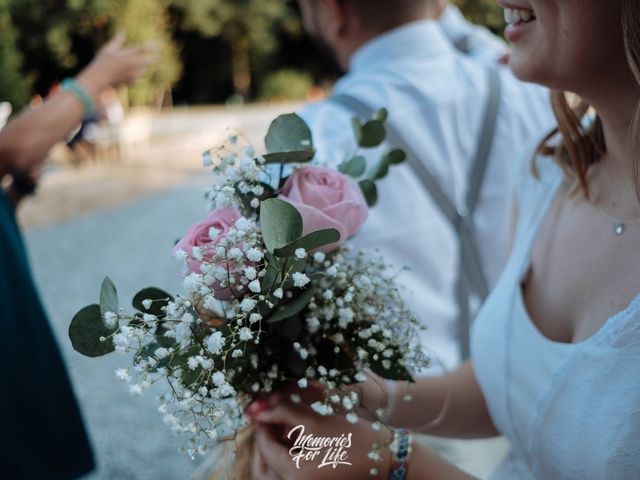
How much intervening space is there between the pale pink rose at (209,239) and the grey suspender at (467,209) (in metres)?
1.20

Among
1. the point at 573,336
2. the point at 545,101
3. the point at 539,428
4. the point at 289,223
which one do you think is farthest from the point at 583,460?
the point at 545,101

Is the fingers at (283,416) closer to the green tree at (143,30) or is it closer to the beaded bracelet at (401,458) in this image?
the beaded bracelet at (401,458)

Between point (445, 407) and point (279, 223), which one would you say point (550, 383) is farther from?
point (279, 223)

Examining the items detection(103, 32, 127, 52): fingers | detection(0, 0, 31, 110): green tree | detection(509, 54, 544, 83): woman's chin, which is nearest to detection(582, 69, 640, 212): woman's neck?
detection(509, 54, 544, 83): woman's chin

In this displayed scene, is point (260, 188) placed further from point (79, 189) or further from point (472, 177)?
point (79, 189)

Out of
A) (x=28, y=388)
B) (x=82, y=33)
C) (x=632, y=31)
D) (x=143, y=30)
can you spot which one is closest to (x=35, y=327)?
(x=28, y=388)

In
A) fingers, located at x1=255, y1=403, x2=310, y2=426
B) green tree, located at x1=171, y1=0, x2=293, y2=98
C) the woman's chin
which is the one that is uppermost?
the woman's chin

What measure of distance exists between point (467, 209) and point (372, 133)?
991 mm

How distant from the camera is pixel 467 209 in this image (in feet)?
7.38

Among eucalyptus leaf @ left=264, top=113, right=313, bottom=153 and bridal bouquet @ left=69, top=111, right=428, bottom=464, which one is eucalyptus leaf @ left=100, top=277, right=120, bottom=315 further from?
eucalyptus leaf @ left=264, top=113, right=313, bottom=153

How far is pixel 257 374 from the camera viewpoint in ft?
3.78

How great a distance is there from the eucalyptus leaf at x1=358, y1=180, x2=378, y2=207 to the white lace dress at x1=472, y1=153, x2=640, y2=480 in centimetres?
39

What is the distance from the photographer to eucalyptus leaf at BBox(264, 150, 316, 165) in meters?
1.15

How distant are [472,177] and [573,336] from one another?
107cm
